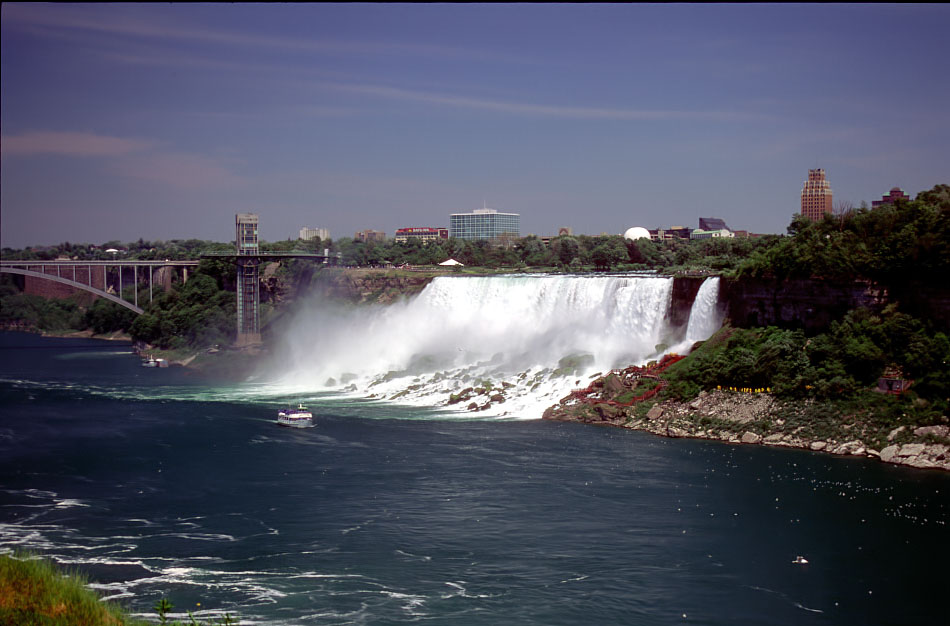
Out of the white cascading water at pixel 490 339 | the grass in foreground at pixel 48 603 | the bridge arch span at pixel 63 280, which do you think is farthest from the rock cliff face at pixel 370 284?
the grass in foreground at pixel 48 603

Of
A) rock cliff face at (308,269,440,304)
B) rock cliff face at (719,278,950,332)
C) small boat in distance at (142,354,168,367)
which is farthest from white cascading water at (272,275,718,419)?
small boat in distance at (142,354,168,367)

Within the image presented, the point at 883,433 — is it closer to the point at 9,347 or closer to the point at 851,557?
the point at 851,557

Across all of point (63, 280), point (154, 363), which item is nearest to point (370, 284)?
point (154, 363)

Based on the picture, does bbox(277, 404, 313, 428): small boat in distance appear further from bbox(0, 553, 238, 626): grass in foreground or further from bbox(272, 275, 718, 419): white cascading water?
bbox(0, 553, 238, 626): grass in foreground

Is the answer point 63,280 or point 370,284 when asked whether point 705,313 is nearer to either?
point 370,284

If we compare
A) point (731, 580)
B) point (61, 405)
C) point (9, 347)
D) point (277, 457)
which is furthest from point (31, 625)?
point (9, 347)

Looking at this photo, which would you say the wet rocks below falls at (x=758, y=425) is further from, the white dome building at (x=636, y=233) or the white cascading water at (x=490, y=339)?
the white dome building at (x=636, y=233)
